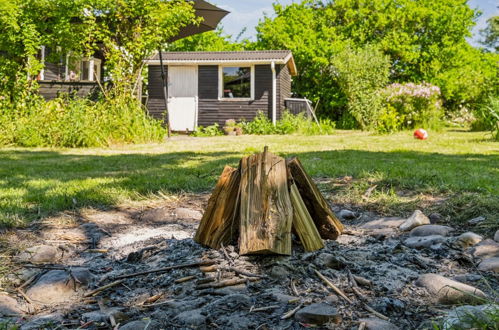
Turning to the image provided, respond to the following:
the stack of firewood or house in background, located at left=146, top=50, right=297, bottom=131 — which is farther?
house in background, located at left=146, top=50, right=297, bottom=131

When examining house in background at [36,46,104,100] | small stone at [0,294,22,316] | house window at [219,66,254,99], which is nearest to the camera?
small stone at [0,294,22,316]

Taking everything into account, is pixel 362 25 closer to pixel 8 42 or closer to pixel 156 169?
pixel 8 42

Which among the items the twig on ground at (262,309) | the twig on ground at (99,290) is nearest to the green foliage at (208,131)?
the twig on ground at (99,290)

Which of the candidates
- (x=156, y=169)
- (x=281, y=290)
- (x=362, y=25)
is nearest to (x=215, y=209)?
(x=281, y=290)

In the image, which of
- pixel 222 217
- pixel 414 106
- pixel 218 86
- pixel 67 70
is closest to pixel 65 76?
pixel 67 70

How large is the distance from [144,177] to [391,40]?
21329mm

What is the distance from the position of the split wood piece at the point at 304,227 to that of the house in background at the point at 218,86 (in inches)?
627

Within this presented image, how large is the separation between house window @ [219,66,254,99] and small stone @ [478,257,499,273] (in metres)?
17.0

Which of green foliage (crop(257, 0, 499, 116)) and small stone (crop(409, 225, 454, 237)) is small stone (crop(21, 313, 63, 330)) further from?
green foliage (crop(257, 0, 499, 116))

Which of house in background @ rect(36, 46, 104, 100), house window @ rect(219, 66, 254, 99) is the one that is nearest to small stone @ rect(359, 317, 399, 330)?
house in background @ rect(36, 46, 104, 100)

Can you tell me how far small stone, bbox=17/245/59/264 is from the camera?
237 cm

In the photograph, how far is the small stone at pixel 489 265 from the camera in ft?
6.91

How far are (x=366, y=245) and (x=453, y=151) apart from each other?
20.5 feet

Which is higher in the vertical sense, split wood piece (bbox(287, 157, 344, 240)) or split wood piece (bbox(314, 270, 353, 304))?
split wood piece (bbox(287, 157, 344, 240))
